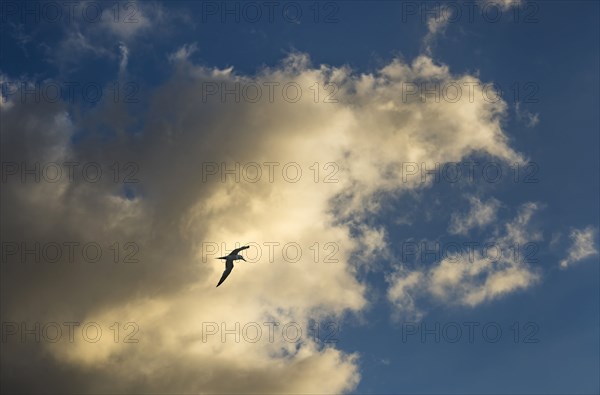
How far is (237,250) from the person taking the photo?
116125 mm
